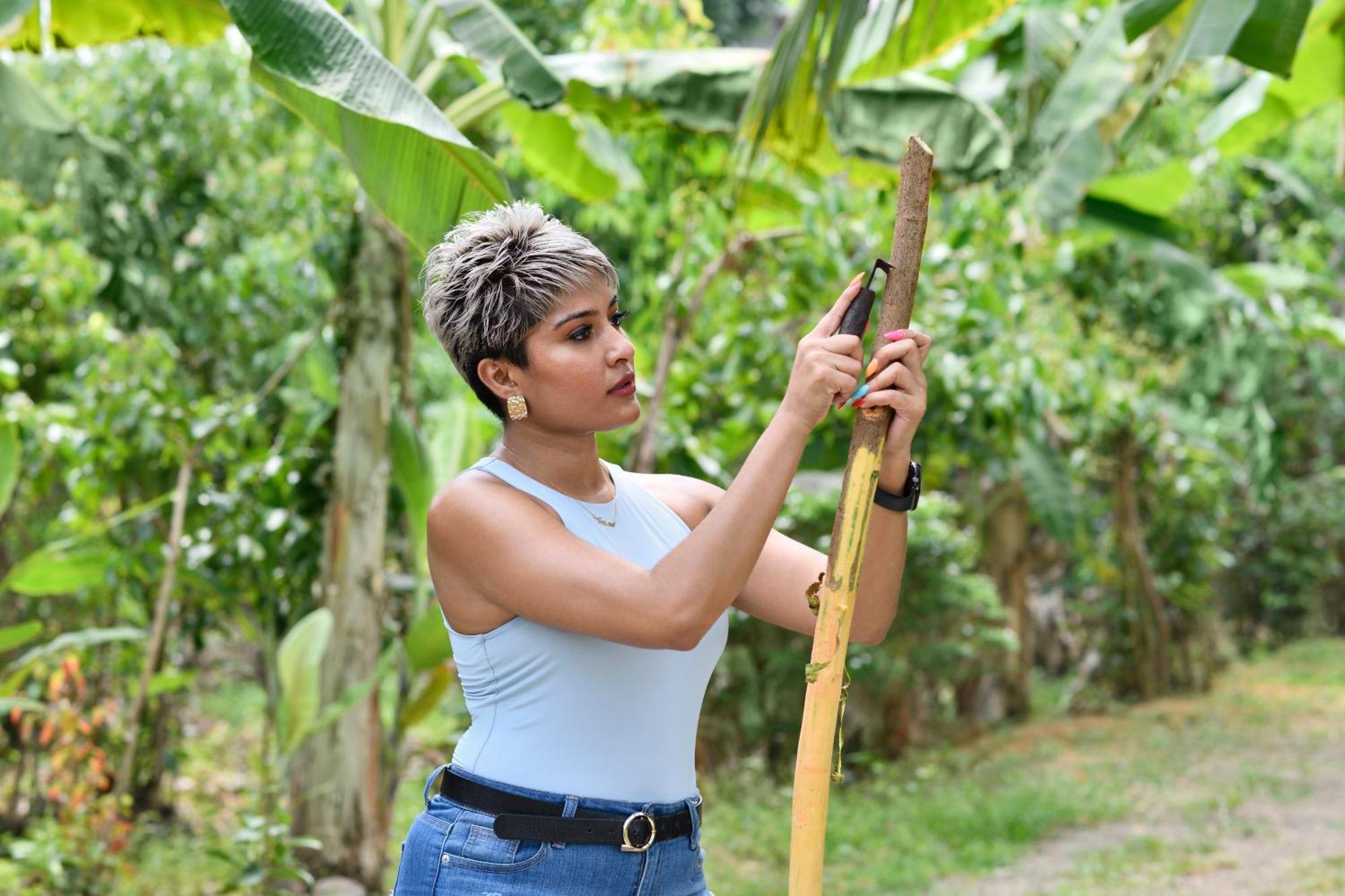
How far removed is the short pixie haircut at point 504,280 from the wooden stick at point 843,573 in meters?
0.41

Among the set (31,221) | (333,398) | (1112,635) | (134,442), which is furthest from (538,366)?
(1112,635)

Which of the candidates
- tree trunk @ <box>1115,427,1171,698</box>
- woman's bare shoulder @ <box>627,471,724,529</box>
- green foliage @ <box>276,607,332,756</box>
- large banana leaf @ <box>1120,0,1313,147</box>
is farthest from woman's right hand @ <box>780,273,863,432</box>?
tree trunk @ <box>1115,427,1171,698</box>

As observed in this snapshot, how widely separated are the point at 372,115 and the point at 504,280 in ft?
3.81

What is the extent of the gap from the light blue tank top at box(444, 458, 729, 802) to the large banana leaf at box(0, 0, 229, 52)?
3.66 metres

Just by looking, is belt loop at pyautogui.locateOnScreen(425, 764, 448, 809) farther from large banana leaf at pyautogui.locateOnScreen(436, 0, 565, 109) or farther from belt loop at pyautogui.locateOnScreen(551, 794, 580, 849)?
large banana leaf at pyautogui.locateOnScreen(436, 0, 565, 109)

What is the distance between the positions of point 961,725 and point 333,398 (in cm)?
612

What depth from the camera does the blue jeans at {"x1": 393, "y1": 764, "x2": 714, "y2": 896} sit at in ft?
5.66

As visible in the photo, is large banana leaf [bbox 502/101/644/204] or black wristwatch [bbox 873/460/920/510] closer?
black wristwatch [bbox 873/460/920/510]

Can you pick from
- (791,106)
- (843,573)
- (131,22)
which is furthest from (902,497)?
(131,22)

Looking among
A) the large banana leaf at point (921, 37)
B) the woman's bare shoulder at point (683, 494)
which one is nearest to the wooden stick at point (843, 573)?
the woman's bare shoulder at point (683, 494)

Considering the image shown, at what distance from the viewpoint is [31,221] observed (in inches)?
274

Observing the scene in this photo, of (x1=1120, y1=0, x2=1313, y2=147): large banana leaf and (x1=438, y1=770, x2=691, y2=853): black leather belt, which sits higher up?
(x1=1120, y1=0, x2=1313, y2=147): large banana leaf

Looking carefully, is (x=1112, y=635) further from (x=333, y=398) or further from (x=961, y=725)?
(x=333, y=398)

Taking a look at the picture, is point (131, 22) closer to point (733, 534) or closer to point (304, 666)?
point (304, 666)
